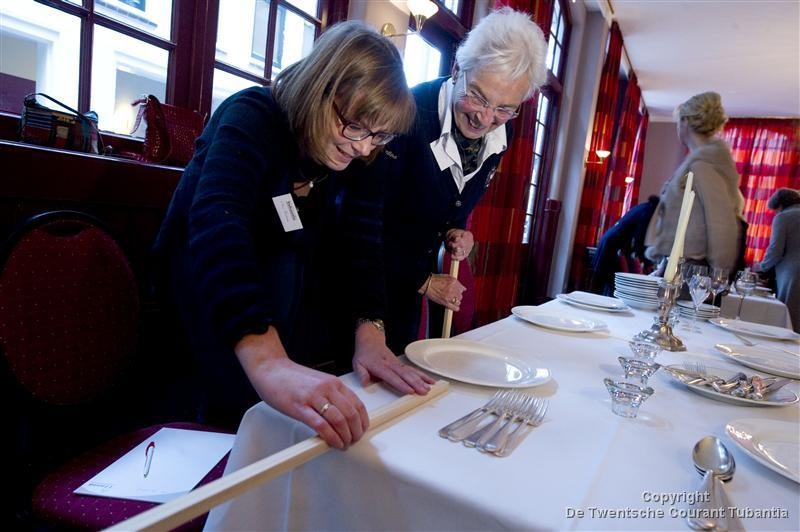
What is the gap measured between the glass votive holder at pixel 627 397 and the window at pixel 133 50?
1660 mm

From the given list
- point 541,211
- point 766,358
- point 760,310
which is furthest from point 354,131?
point 541,211

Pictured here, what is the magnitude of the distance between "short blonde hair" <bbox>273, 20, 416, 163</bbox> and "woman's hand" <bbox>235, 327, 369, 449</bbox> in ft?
1.34

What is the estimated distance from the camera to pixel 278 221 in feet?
3.00

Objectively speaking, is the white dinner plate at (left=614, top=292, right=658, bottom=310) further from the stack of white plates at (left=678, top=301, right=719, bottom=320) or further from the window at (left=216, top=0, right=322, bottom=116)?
the window at (left=216, top=0, right=322, bottom=116)

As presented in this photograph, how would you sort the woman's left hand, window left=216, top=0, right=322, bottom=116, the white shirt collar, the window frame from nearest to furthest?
the woman's left hand < the white shirt collar < window left=216, top=0, right=322, bottom=116 < the window frame

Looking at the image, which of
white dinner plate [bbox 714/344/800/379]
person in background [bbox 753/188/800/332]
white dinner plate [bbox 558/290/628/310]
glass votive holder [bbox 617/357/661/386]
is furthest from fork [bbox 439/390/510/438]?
person in background [bbox 753/188/800/332]

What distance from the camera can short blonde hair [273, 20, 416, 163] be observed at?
2.72 feet

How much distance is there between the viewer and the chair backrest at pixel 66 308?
77 cm

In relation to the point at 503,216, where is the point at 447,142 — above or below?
above

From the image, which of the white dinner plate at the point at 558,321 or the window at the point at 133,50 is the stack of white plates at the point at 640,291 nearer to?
the white dinner plate at the point at 558,321

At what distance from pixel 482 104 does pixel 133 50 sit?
4.08ft

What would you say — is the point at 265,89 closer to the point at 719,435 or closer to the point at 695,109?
the point at 719,435

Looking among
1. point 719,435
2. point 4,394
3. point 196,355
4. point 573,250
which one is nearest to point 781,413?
point 719,435

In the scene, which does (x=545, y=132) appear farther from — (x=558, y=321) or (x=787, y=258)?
(x=558, y=321)
